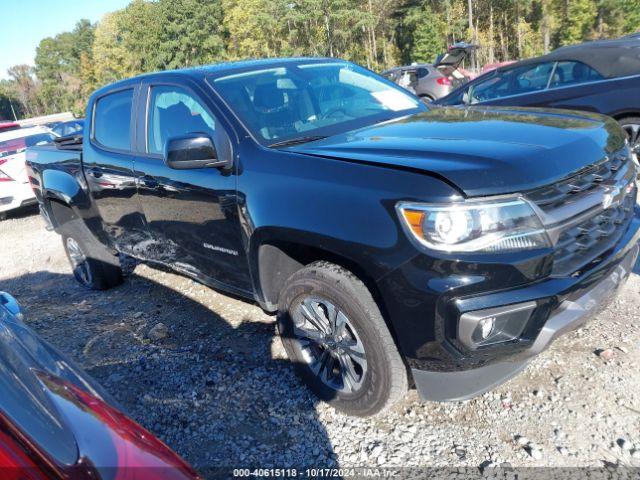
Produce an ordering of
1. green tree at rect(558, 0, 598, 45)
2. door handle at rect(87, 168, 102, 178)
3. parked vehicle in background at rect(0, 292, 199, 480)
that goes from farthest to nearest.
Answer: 1. green tree at rect(558, 0, 598, 45)
2. door handle at rect(87, 168, 102, 178)
3. parked vehicle in background at rect(0, 292, 199, 480)

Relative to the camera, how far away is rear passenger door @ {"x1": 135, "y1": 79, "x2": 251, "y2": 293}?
3.07 m

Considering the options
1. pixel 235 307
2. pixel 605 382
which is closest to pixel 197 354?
pixel 235 307

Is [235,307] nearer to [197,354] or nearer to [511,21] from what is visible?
[197,354]

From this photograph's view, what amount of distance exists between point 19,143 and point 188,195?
26.5 ft

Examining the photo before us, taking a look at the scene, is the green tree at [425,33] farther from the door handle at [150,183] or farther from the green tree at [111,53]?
the door handle at [150,183]

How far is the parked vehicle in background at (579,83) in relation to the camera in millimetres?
5766

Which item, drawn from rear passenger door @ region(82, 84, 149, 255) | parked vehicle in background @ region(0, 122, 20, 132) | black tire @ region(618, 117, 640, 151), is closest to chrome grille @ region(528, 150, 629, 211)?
rear passenger door @ region(82, 84, 149, 255)

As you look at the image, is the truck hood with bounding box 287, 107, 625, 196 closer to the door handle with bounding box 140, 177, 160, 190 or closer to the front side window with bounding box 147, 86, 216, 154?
the front side window with bounding box 147, 86, 216, 154

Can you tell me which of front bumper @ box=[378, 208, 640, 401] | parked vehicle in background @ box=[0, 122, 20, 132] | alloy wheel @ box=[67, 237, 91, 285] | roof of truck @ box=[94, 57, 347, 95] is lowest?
alloy wheel @ box=[67, 237, 91, 285]

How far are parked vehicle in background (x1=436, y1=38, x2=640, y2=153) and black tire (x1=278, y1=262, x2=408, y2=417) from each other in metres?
4.77

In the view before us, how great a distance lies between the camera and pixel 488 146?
2391 mm

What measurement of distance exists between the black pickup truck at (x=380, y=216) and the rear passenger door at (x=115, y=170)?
0.21ft

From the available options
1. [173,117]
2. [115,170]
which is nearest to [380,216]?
[173,117]

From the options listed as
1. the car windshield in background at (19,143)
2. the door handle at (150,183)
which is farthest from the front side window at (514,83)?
the car windshield in background at (19,143)
